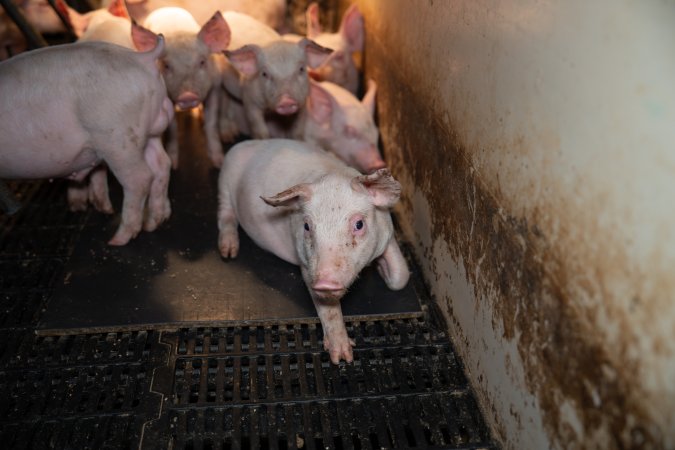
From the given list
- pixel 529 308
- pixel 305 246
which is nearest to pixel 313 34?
pixel 305 246

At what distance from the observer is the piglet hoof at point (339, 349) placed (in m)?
3.00

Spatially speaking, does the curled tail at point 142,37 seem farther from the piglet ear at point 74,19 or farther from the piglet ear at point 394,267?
the piglet ear at point 394,267

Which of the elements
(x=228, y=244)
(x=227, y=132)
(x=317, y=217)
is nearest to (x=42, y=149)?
(x=228, y=244)

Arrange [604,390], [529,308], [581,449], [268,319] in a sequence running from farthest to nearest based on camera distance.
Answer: [268,319] < [529,308] < [581,449] < [604,390]

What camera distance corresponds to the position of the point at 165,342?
3131 millimetres

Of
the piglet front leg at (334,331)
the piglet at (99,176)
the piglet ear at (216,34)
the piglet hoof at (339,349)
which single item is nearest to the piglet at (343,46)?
the piglet ear at (216,34)

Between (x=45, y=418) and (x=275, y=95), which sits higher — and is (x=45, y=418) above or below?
below

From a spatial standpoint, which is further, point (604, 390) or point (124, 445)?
point (124, 445)

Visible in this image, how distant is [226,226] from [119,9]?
6.87ft

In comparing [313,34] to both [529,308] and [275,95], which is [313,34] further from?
[529,308]

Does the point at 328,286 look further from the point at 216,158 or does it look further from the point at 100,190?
the point at 216,158

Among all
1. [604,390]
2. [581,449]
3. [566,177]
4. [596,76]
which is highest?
[596,76]

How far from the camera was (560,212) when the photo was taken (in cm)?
195

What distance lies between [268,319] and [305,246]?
0.56m
